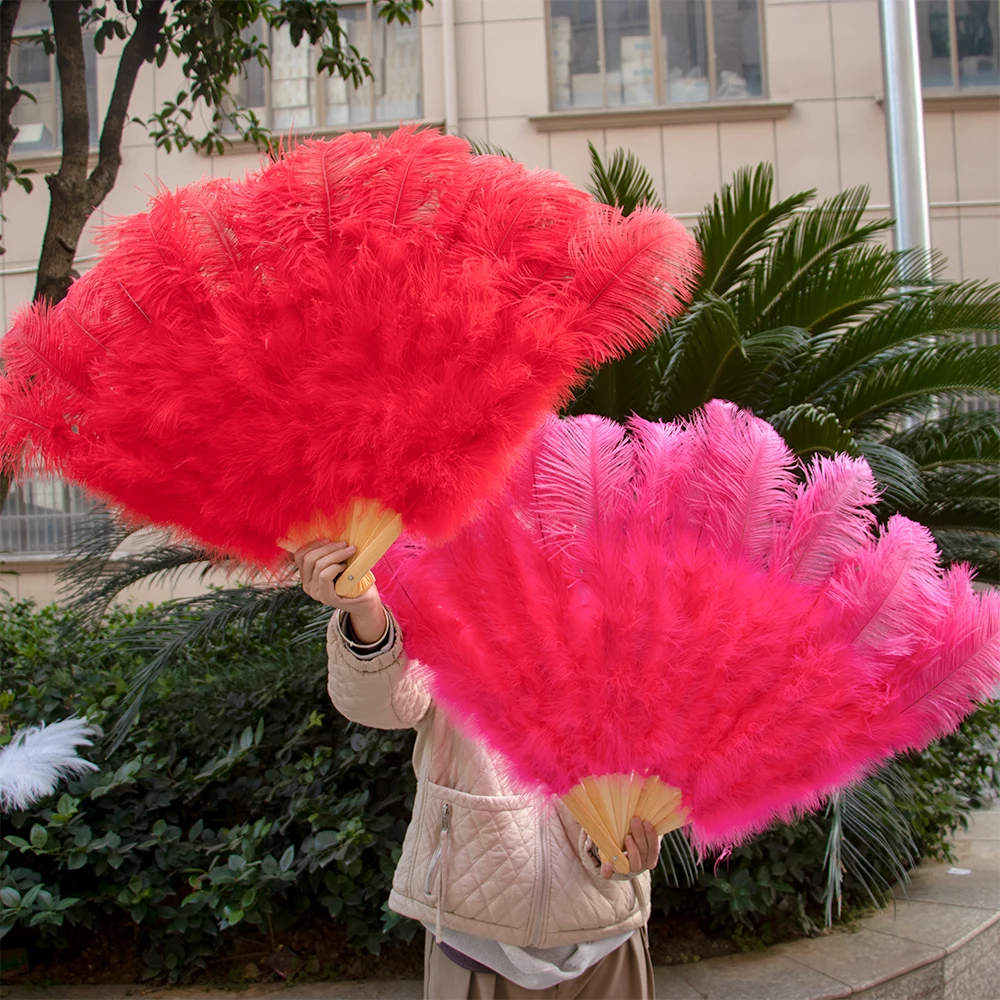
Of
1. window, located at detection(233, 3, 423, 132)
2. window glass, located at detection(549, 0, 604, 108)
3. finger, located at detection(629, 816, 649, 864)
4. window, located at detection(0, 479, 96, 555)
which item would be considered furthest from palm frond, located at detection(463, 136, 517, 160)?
window, located at detection(0, 479, 96, 555)

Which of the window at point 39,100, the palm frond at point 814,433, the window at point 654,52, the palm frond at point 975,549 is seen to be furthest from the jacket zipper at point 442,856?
the window at point 39,100

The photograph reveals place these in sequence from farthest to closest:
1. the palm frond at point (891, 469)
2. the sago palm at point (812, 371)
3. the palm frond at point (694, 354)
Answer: the sago palm at point (812, 371) < the palm frond at point (694, 354) < the palm frond at point (891, 469)

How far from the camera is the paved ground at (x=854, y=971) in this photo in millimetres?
3570

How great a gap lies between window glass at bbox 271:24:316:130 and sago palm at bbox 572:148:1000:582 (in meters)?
5.88

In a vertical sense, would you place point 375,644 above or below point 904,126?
below

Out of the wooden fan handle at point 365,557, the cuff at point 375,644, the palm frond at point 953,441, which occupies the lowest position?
the cuff at point 375,644

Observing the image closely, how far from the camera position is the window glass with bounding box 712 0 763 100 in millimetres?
9336

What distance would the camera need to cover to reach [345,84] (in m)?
9.63

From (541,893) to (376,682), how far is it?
0.54 metres

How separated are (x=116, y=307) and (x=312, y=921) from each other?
3097 millimetres

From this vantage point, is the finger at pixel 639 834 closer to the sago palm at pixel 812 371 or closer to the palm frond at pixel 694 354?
the sago palm at pixel 812 371

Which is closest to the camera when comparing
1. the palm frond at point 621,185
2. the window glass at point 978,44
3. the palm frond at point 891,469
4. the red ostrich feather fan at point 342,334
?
the red ostrich feather fan at point 342,334

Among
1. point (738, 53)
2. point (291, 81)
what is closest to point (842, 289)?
point (738, 53)

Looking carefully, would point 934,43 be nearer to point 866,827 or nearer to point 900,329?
point 900,329
